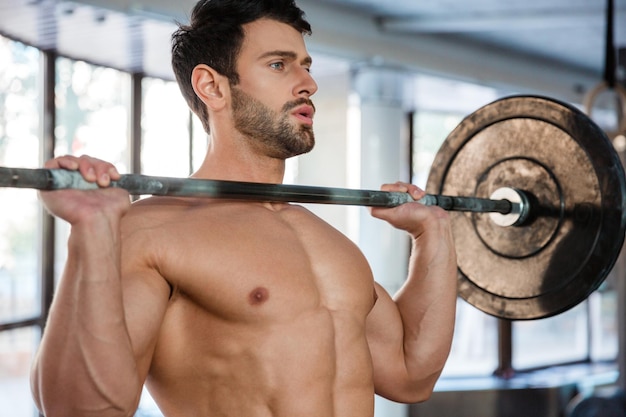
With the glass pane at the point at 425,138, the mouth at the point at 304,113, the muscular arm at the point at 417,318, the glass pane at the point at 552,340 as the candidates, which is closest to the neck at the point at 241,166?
the mouth at the point at 304,113

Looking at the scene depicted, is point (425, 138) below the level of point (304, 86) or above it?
above

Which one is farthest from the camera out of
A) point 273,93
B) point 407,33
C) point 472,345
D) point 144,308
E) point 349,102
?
point 472,345

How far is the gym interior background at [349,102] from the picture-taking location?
4.61m

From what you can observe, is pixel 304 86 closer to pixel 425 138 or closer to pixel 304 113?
pixel 304 113

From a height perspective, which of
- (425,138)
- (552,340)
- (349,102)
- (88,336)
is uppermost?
(349,102)

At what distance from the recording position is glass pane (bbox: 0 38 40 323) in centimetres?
451

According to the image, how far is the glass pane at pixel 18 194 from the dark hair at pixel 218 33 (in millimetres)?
2883

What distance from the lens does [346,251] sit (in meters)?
1.72

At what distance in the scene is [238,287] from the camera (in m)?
1.50

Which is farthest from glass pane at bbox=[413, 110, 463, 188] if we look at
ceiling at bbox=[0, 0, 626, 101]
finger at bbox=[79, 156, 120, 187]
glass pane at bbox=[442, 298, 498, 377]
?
finger at bbox=[79, 156, 120, 187]

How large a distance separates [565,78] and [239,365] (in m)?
6.78

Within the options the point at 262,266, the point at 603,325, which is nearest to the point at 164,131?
the point at 262,266

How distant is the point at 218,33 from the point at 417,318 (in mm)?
740

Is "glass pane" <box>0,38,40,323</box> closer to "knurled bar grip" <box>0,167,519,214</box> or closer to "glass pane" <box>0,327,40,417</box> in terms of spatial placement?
"glass pane" <box>0,327,40,417</box>
